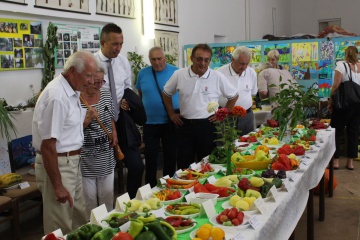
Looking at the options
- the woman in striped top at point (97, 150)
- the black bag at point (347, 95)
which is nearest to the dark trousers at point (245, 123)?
the black bag at point (347, 95)

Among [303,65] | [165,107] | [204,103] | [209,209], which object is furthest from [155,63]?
[303,65]

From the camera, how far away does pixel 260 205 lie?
2096 millimetres

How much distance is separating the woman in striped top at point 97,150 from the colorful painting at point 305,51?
4.68 meters

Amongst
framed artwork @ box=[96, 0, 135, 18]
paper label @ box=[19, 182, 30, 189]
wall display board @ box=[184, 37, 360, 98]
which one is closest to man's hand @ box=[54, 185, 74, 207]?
paper label @ box=[19, 182, 30, 189]

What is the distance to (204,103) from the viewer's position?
3.74 meters

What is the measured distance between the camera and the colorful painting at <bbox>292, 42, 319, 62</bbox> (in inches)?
268

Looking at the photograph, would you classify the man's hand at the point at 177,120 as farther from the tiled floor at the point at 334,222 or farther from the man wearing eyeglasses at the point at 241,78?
the tiled floor at the point at 334,222

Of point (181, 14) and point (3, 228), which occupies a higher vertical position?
point (181, 14)

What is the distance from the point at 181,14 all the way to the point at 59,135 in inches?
228

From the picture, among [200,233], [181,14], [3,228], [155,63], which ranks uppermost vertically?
[181,14]

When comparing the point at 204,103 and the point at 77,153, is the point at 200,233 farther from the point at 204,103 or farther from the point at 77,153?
the point at 204,103

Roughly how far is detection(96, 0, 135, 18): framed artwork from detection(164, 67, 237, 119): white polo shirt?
217 cm

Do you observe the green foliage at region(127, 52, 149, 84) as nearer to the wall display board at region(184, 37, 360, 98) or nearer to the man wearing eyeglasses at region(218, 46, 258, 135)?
the wall display board at region(184, 37, 360, 98)

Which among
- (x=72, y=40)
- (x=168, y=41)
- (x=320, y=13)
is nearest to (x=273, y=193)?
(x=72, y=40)
